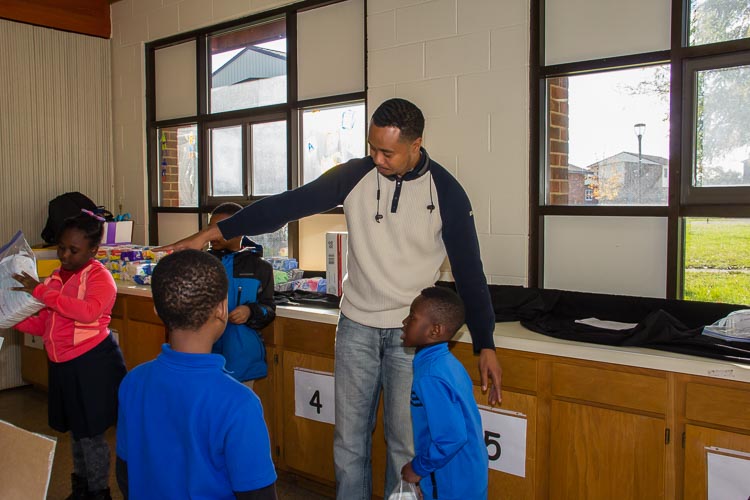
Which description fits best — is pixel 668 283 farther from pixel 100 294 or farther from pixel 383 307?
pixel 100 294

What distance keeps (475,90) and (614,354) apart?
1435 mm

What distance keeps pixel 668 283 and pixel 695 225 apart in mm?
253

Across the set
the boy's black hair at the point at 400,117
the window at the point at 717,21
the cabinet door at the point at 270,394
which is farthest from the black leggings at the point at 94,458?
the window at the point at 717,21

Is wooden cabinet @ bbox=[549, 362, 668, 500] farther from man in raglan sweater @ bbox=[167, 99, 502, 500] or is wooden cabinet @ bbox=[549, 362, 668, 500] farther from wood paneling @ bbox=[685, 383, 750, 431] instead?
man in raglan sweater @ bbox=[167, 99, 502, 500]

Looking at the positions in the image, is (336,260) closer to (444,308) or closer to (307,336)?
(307,336)

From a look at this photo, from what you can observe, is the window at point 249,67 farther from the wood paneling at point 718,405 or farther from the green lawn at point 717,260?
the wood paneling at point 718,405

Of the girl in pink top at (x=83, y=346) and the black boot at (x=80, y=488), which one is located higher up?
the girl in pink top at (x=83, y=346)

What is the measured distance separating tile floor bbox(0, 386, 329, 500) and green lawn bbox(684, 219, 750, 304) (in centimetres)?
191

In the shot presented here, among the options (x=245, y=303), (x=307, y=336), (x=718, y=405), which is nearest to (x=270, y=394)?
(x=307, y=336)

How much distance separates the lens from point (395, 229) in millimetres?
2156

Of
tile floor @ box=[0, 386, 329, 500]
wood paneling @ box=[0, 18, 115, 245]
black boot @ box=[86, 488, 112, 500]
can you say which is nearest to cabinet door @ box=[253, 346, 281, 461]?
tile floor @ box=[0, 386, 329, 500]

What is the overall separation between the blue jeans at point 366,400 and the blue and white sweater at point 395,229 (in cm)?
7

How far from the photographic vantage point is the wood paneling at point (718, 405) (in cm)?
198

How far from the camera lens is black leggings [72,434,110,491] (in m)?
2.74
